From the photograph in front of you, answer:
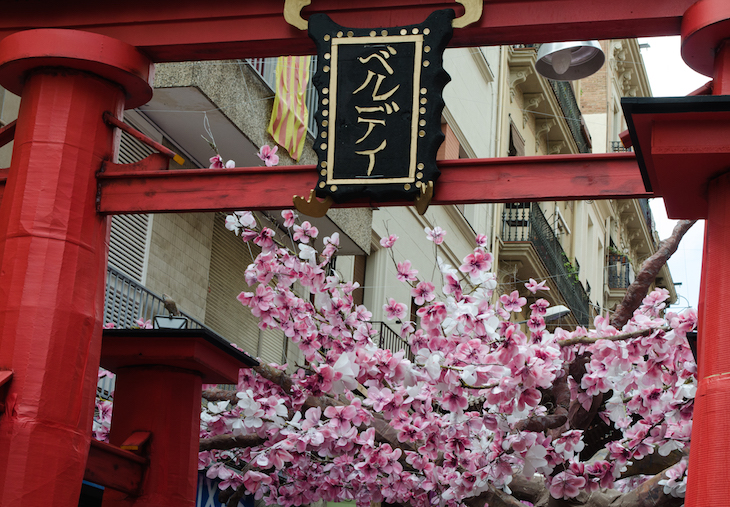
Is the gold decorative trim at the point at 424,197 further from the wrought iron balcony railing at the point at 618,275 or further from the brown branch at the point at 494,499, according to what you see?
the wrought iron balcony railing at the point at 618,275

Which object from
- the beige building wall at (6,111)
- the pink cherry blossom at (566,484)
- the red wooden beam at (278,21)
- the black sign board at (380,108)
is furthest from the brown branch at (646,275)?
the beige building wall at (6,111)

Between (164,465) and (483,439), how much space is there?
10.0ft

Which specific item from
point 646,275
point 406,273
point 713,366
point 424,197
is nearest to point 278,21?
point 424,197

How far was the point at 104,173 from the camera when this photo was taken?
6801 mm

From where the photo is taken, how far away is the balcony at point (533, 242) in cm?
2469

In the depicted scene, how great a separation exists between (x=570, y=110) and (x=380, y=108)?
80.7ft

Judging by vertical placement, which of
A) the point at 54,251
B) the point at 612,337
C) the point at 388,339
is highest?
the point at 388,339

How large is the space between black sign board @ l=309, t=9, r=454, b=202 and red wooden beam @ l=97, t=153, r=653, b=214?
0.13 m

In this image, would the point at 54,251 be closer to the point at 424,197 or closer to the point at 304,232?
the point at 424,197

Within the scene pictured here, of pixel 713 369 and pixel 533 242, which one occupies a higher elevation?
pixel 533 242

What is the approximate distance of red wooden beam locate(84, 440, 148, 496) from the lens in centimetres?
700

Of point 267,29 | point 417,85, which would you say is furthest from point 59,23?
point 417,85

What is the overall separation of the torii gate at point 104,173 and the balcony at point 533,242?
17843 mm

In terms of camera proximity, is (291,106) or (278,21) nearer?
(278,21)
